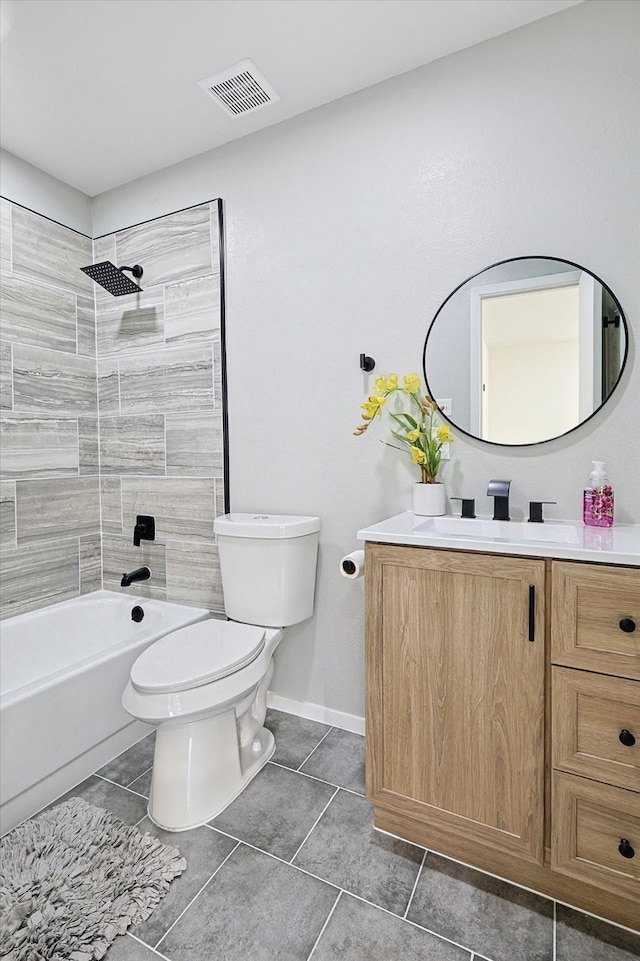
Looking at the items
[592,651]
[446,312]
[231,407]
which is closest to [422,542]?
[592,651]

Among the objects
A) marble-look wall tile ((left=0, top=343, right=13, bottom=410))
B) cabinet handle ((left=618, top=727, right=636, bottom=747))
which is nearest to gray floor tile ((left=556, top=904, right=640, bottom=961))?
cabinet handle ((left=618, top=727, right=636, bottom=747))

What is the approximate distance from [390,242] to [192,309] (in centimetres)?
97

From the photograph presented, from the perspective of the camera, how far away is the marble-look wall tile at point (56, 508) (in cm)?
225

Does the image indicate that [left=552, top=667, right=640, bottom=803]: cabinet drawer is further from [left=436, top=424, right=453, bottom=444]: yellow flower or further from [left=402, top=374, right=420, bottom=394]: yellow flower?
[left=402, top=374, right=420, bottom=394]: yellow flower

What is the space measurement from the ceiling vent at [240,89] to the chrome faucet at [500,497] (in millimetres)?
1678

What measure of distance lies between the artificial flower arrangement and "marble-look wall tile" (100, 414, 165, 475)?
1.12 metres

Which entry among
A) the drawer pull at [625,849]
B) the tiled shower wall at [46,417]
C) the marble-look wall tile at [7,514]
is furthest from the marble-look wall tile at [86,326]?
the drawer pull at [625,849]

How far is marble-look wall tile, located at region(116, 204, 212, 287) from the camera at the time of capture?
2182 mm

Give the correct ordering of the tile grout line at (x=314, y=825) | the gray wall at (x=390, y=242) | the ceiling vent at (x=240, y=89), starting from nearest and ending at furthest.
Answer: the tile grout line at (x=314, y=825)
the gray wall at (x=390, y=242)
the ceiling vent at (x=240, y=89)

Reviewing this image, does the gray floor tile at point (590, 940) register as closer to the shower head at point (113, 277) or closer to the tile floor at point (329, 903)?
the tile floor at point (329, 903)

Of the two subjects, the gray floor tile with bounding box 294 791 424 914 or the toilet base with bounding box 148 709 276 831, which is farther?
the toilet base with bounding box 148 709 276 831

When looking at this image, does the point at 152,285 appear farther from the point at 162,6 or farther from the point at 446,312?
the point at 446,312

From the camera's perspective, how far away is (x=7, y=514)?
7.14ft

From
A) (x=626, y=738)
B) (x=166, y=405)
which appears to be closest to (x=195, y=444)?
(x=166, y=405)
